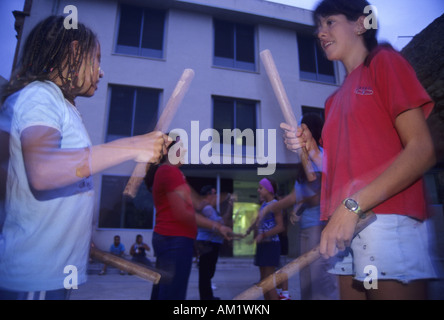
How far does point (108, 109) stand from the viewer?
6.77 metres

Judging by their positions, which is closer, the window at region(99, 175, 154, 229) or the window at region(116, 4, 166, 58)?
the window at region(99, 175, 154, 229)

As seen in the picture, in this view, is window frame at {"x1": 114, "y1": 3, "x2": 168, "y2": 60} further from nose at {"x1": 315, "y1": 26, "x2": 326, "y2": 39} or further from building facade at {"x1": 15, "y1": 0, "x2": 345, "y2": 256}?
nose at {"x1": 315, "y1": 26, "x2": 326, "y2": 39}

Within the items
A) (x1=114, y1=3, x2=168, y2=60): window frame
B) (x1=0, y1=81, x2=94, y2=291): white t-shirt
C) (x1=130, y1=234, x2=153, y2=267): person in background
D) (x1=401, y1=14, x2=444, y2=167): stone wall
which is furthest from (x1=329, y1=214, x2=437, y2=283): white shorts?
(x1=114, y1=3, x2=168, y2=60): window frame

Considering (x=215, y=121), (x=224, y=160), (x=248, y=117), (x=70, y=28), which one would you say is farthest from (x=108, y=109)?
(x=70, y=28)

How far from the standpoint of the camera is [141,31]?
276 inches

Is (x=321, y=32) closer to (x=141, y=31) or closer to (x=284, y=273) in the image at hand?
(x=284, y=273)

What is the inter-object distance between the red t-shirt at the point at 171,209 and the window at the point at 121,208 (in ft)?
16.5

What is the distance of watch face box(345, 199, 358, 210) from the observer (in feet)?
2.25

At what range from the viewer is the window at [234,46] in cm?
769

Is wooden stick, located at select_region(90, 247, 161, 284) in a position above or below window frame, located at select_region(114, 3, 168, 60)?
below

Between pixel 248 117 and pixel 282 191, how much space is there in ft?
8.66

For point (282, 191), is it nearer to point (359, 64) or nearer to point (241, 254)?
point (241, 254)

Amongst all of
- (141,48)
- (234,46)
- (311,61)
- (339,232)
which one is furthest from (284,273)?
(311,61)

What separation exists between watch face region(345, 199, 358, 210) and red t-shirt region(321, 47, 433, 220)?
0.07 metres
